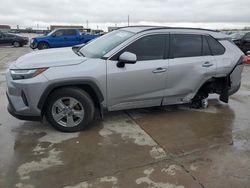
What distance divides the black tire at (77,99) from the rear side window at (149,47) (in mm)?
1080

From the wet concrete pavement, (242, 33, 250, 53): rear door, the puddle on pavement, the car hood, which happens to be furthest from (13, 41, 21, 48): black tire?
the puddle on pavement

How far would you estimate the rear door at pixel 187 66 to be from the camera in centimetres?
547

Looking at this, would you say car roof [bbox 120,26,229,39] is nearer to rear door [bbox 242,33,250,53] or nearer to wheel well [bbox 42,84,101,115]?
wheel well [bbox 42,84,101,115]

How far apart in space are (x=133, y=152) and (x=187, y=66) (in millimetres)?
2132

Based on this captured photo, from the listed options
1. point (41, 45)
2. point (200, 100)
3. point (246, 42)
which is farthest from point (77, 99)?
point (41, 45)

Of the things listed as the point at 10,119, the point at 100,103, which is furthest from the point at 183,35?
the point at 10,119

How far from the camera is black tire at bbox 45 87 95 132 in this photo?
4664 millimetres

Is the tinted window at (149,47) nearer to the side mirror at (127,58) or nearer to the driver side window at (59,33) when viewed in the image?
the side mirror at (127,58)

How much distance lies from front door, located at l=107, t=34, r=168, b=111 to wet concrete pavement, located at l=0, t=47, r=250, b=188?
420mm

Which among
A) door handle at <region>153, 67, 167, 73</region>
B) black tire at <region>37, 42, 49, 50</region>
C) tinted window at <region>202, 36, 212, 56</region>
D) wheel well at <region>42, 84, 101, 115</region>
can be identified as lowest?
wheel well at <region>42, 84, 101, 115</region>

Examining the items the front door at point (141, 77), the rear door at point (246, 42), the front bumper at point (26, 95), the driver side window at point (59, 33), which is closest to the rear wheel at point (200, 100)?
the front door at point (141, 77)

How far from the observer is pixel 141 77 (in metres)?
5.12

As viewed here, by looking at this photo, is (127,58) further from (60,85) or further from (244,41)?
(244,41)

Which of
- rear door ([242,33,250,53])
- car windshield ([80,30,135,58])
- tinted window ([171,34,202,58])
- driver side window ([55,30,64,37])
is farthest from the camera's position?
driver side window ([55,30,64,37])
